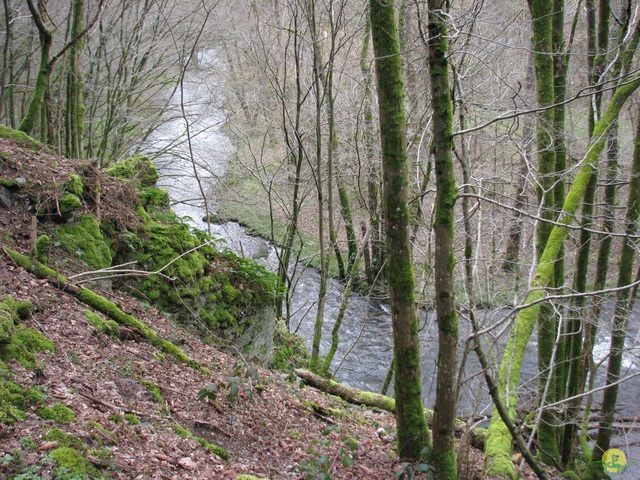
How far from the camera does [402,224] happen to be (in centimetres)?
366

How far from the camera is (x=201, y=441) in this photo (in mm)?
3268

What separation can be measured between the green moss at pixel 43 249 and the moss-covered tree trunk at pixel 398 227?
10.1 feet

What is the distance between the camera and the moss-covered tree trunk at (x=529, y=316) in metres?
4.77

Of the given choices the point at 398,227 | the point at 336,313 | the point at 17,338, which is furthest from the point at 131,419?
the point at 336,313

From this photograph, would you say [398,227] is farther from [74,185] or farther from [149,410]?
[74,185]

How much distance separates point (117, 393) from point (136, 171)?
4280 millimetres

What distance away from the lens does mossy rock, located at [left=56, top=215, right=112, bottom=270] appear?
15.8 feet

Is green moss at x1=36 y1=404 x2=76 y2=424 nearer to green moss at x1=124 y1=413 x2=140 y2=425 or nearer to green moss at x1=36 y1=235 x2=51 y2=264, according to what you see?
green moss at x1=124 y1=413 x2=140 y2=425

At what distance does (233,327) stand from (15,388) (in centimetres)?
389

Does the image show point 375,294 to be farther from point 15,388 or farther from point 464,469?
point 15,388

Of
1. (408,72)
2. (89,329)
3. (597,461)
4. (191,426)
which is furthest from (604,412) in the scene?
(408,72)

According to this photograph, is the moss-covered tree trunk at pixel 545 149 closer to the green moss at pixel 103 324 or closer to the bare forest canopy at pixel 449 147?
the bare forest canopy at pixel 449 147

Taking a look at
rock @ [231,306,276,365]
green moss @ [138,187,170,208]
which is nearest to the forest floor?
green moss @ [138,187,170,208]

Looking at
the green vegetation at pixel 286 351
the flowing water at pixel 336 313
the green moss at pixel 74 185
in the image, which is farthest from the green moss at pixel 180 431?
the flowing water at pixel 336 313
